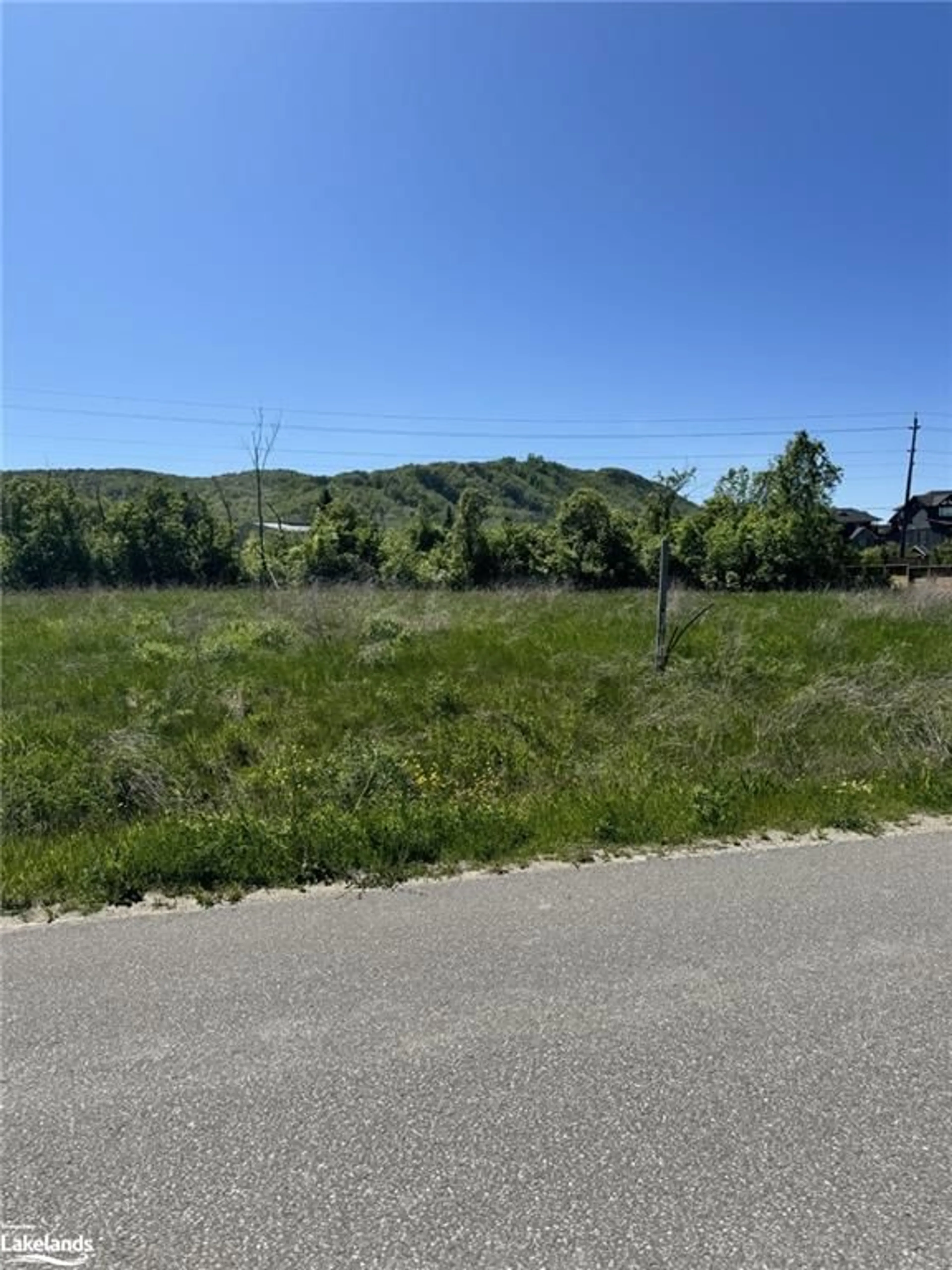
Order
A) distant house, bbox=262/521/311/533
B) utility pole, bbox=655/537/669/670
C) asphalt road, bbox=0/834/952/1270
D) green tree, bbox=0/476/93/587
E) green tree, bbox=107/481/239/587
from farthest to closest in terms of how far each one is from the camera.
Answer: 1. distant house, bbox=262/521/311/533
2. green tree, bbox=107/481/239/587
3. green tree, bbox=0/476/93/587
4. utility pole, bbox=655/537/669/670
5. asphalt road, bbox=0/834/952/1270

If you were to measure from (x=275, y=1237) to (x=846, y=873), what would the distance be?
3.47 m

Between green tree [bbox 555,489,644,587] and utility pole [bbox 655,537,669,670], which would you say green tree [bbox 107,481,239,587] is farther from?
utility pole [bbox 655,537,669,670]

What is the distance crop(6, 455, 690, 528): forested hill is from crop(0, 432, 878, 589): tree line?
1268 inches

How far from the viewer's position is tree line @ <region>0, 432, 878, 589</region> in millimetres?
36469

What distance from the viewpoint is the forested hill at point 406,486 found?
316ft

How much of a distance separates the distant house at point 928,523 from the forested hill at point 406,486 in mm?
30696

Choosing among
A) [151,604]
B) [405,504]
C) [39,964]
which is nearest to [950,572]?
[151,604]

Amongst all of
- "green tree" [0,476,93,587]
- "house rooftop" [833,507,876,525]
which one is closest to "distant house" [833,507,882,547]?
"house rooftop" [833,507,876,525]

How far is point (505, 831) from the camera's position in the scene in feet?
14.9

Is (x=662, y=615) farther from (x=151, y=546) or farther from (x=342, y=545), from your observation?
(x=151, y=546)

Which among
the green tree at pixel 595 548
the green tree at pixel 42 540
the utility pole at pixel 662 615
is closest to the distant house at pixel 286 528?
the green tree at pixel 42 540

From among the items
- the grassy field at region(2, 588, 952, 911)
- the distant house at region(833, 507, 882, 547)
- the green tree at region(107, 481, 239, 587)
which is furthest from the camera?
the distant house at region(833, 507, 882, 547)

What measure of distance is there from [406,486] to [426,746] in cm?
14124

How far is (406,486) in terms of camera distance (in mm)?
143750
